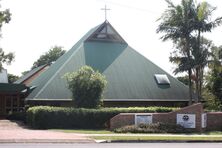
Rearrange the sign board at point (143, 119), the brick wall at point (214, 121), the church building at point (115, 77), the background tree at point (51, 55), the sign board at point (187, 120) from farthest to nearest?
the background tree at point (51, 55), the church building at point (115, 77), the brick wall at point (214, 121), the sign board at point (143, 119), the sign board at point (187, 120)

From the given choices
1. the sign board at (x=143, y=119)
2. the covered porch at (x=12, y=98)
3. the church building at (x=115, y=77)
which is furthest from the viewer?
the covered porch at (x=12, y=98)

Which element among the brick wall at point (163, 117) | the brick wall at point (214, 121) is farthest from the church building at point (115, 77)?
the brick wall at point (214, 121)

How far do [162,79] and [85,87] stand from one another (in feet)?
33.2

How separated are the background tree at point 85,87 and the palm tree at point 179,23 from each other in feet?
27.9

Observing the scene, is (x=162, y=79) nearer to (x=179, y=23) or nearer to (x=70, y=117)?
(x=179, y=23)

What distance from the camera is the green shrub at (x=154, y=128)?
28625 millimetres

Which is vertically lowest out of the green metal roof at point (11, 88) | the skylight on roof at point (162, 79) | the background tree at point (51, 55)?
the green metal roof at point (11, 88)

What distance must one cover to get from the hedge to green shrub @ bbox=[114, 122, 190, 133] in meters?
3.76

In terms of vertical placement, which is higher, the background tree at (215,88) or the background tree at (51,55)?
the background tree at (51,55)

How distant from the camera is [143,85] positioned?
1622 inches

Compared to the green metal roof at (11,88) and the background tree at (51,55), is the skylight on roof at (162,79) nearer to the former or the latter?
the green metal roof at (11,88)

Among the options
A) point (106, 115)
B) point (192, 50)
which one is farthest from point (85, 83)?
point (192, 50)

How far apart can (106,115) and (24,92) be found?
1285 cm

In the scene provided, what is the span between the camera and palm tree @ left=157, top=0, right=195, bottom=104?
131ft
